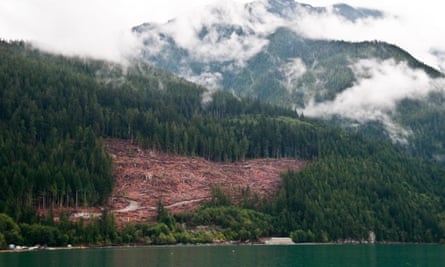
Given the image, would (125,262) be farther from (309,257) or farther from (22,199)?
(22,199)

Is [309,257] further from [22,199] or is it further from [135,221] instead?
[22,199]

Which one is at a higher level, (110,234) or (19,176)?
(19,176)

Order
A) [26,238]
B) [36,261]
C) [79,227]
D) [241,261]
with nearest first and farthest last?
[36,261] → [241,261] → [26,238] → [79,227]

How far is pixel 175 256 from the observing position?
134m

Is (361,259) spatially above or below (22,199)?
below

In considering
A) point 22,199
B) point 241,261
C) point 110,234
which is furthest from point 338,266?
point 22,199

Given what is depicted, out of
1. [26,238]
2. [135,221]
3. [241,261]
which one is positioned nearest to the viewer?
[241,261]

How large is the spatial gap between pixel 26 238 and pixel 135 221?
4297 cm

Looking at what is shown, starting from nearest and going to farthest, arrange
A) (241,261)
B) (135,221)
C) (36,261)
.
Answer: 1. (36,261)
2. (241,261)
3. (135,221)

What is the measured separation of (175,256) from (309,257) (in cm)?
3220

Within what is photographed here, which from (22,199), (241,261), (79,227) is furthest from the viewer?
(22,199)

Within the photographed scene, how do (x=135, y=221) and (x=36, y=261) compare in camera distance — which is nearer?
(x=36, y=261)

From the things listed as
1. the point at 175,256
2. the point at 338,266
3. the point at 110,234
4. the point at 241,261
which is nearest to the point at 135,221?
the point at 110,234

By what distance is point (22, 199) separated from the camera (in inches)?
7126
